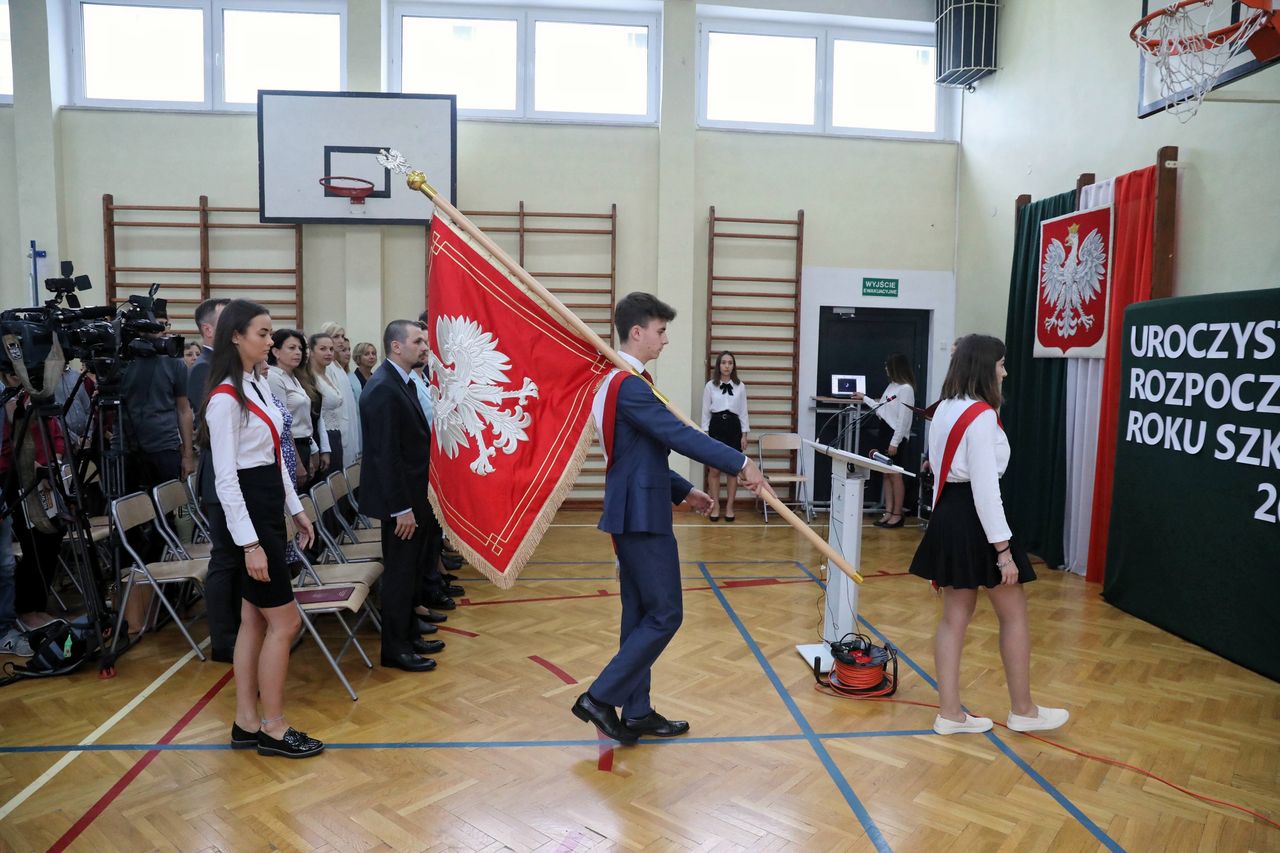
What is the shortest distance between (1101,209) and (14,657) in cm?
651

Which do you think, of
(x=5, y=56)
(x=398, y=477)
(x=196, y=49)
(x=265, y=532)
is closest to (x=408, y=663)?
(x=398, y=477)

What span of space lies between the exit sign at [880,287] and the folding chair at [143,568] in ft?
20.3

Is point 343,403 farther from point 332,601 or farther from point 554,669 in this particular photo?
point 554,669

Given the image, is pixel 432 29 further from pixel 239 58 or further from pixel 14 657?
pixel 14 657

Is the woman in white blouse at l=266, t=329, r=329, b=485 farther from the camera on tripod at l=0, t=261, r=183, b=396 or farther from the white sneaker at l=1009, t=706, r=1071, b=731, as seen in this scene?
the white sneaker at l=1009, t=706, r=1071, b=731

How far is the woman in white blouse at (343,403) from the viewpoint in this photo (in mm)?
5609

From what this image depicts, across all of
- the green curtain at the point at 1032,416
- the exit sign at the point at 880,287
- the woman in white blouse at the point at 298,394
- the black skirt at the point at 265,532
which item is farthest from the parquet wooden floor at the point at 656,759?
the exit sign at the point at 880,287

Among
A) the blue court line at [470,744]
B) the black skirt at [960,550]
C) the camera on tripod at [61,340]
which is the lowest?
the blue court line at [470,744]

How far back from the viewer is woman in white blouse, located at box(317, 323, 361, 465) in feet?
18.4

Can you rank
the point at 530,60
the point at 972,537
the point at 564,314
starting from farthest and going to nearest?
1. the point at 530,60
2. the point at 972,537
3. the point at 564,314

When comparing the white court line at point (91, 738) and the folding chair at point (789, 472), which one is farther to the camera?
the folding chair at point (789, 472)

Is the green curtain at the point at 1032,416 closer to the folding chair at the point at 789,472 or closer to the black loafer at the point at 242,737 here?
the folding chair at the point at 789,472

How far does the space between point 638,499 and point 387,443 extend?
4.44 ft

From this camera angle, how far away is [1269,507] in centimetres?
379
